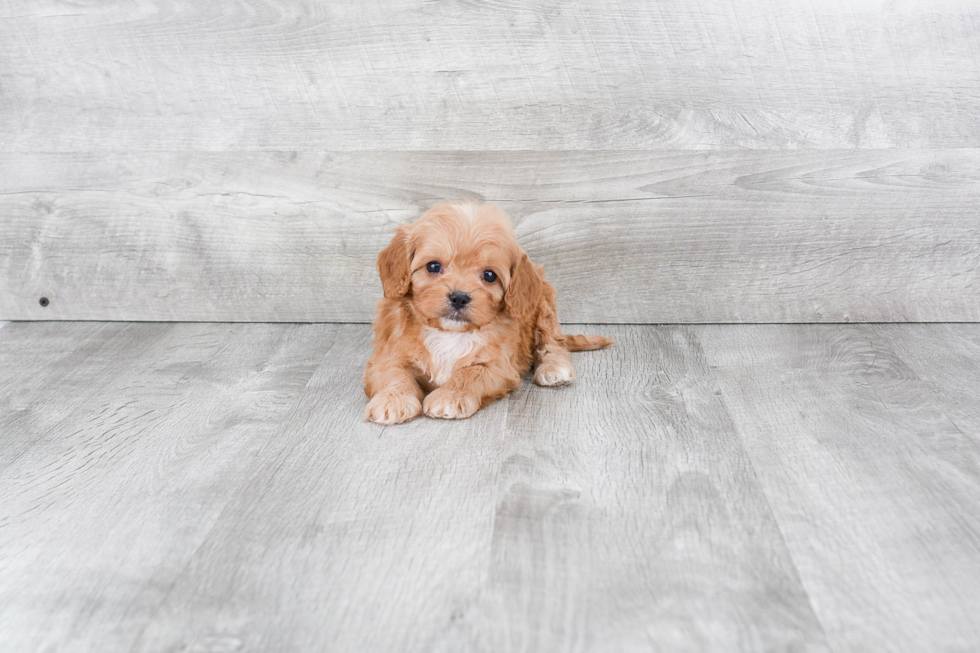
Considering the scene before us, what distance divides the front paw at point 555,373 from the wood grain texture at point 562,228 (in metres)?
0.59

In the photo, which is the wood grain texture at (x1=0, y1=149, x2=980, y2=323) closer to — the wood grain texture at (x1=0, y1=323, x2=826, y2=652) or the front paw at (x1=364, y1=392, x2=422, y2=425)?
the wood grain texture at (x1=0, y1=323, x2=826, y2=652)

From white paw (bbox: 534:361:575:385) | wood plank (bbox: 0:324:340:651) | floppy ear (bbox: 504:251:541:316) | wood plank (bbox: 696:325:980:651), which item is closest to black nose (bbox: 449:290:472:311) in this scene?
floppy ear (bbox: 504:251:541:316)

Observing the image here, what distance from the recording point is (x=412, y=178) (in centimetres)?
265

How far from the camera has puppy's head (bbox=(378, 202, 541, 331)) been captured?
192cm

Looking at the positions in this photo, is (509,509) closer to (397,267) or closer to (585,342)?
(397,267)

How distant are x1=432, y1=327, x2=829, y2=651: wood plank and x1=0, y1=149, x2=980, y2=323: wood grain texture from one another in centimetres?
69

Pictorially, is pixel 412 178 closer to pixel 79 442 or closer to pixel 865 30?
pixel 79 442

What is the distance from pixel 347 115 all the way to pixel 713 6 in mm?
1168

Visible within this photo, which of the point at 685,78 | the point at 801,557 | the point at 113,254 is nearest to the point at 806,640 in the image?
the point at 801,557

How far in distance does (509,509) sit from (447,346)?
1.85ft

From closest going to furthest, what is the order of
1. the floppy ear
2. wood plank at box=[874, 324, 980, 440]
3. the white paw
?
wood plank at box=[874, 324, 980, 440] < the floppy ear < the white paw

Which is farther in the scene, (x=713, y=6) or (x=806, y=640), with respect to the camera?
(x=713, y=6)

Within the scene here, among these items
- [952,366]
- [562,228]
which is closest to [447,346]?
[562,228]

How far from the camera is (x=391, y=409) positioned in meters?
1.94
